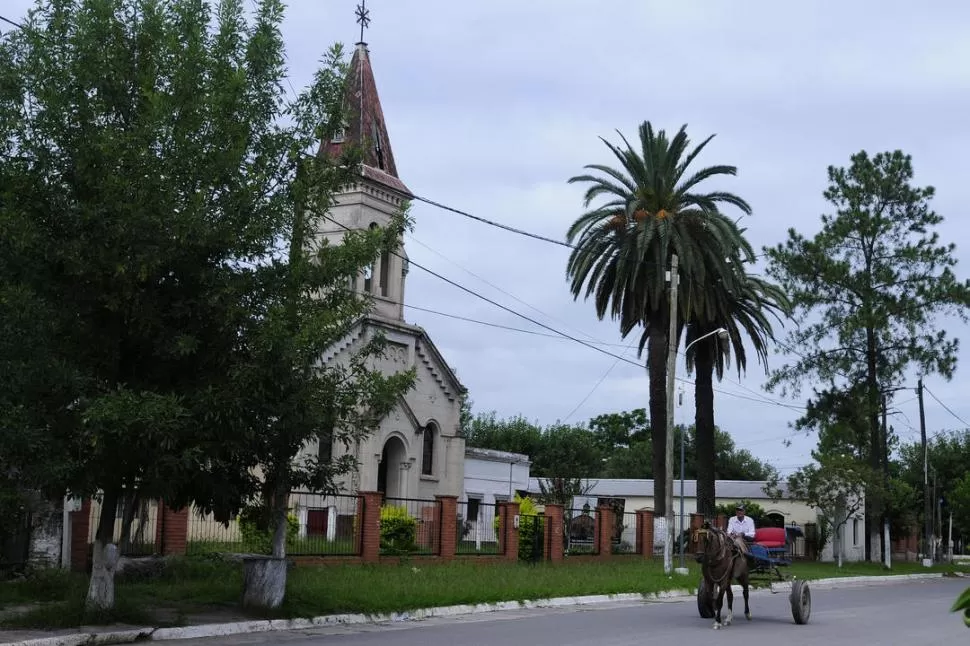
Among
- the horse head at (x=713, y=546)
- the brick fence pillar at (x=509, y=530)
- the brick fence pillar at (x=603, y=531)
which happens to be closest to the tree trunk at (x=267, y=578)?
the horse head at (x=713, y=546)

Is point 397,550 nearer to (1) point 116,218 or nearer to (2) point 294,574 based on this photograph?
(2) point 294,574

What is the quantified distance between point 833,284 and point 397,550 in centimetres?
2763

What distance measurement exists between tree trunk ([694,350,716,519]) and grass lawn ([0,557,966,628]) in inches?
609

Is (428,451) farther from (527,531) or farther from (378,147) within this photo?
(527,531)

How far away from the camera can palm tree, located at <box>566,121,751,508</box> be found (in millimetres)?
42188

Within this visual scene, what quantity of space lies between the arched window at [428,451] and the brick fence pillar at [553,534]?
41.2 feet

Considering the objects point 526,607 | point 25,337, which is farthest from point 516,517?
point 25,337

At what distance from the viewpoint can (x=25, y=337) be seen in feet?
46.6

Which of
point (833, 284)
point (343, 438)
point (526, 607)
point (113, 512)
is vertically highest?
point (833, 284)

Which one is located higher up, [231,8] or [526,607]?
[231,8]

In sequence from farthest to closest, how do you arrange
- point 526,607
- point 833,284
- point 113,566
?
point 833,284 → point 526,607 → point 113,566

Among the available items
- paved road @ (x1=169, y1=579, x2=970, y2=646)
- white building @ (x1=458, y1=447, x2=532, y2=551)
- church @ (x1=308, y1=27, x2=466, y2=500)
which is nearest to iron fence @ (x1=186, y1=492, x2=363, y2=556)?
paved road @ (x1=169, y1=579, x2=970, y2=646)

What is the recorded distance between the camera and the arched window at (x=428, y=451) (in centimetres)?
4809

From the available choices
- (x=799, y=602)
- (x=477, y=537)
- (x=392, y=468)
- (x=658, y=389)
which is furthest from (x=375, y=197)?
(x=799, y=602)
